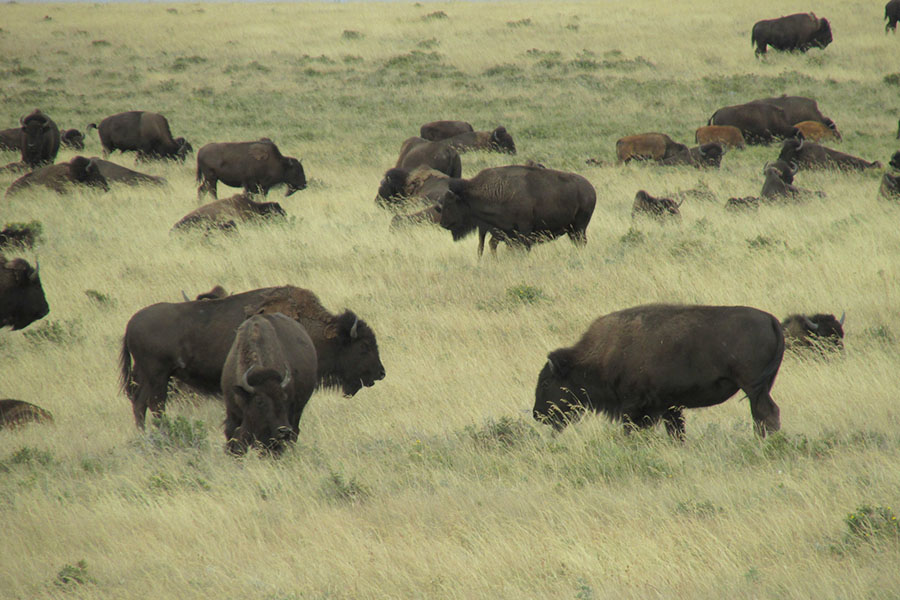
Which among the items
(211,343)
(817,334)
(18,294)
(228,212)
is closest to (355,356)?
(211,343)

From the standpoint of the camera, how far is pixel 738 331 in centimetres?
610

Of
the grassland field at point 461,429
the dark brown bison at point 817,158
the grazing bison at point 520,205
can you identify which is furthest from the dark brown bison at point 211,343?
the dark brown bison at point 817,158

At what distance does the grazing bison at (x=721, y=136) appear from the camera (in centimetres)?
2194

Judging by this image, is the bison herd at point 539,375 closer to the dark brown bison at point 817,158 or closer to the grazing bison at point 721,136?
the dark brown bison at point 817,158

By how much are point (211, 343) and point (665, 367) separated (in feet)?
12.1

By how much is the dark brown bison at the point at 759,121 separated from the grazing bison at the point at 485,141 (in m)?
5.58

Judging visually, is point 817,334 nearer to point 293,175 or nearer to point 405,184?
point 405,184

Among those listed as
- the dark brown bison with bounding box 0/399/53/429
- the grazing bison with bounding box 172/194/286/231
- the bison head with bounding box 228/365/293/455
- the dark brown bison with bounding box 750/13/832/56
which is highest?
the dark brown bison with bounding box 750/13/832/56

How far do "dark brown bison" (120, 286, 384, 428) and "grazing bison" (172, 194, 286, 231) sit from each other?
21.9 feet

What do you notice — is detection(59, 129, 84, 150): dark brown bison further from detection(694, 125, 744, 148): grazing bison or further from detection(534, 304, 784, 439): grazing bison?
detection(534, 304, 784, 439): grazing bison

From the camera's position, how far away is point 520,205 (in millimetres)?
12391

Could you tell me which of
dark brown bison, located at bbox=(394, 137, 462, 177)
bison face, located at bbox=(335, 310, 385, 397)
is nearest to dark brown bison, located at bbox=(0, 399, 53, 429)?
bison face, located at bbox=(335, 310, 385, 397)

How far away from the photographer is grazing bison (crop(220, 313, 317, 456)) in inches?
249

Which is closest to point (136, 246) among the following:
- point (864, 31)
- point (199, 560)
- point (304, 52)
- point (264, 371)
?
point (264, 371)
